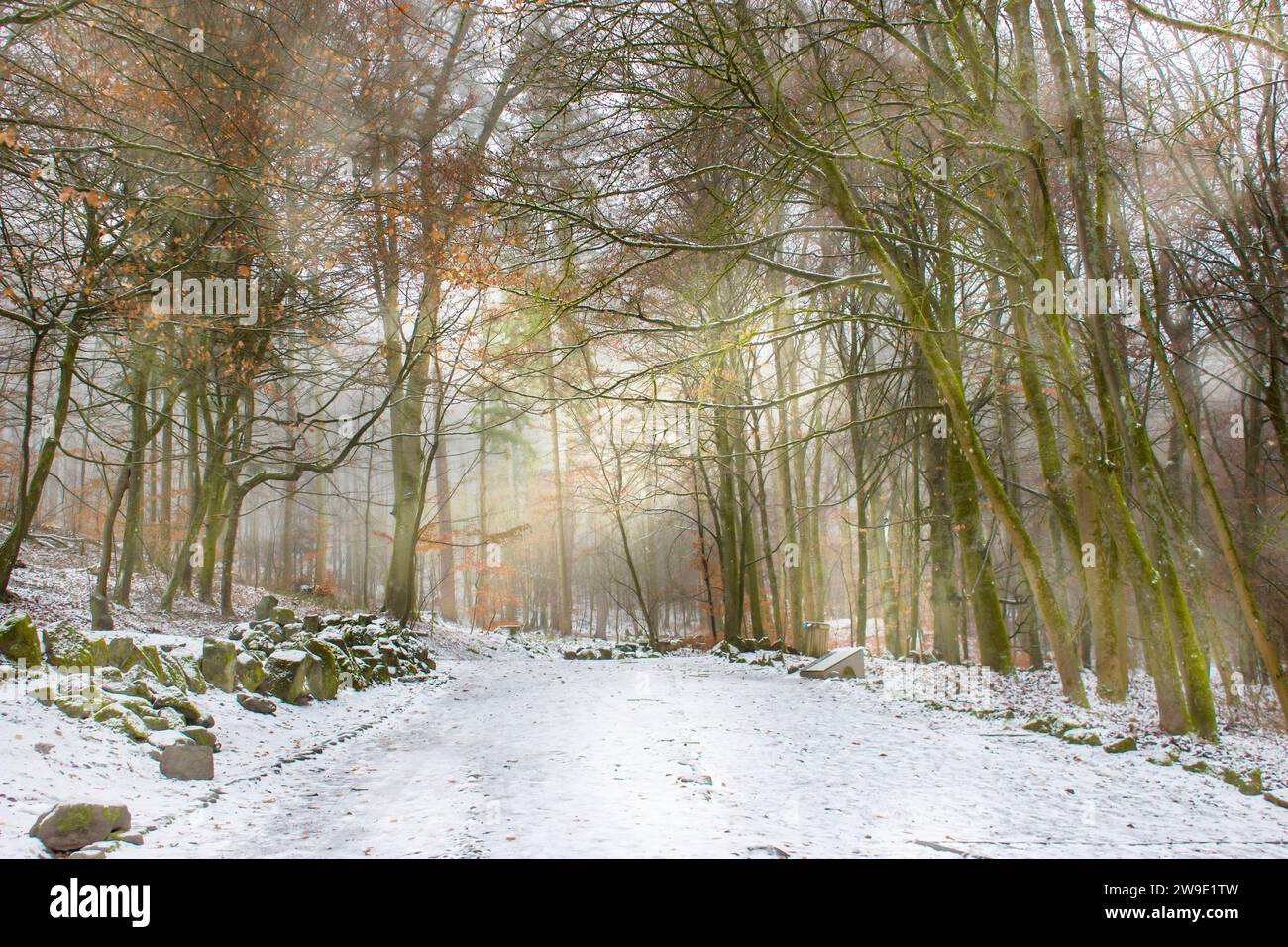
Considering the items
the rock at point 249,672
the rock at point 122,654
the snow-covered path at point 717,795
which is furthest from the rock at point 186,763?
the rock at point 249,672

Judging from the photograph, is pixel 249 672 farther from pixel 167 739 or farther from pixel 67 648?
pixel 167 739

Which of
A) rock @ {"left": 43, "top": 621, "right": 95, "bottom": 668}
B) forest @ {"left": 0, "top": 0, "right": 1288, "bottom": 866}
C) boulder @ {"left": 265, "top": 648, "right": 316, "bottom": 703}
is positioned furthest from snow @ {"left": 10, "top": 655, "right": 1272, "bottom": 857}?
forest @ {"left": 0, "top": 0, "right": 1288, "bottom": 866}

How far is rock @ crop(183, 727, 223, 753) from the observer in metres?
5.01

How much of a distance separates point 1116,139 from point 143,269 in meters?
14.0

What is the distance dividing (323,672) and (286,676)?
62cm

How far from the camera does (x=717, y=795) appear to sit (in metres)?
4.06

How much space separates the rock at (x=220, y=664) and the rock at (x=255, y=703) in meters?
0.25

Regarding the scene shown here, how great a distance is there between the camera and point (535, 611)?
40.1m

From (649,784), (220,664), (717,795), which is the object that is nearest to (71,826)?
(649,784)

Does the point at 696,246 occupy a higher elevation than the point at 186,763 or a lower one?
higher

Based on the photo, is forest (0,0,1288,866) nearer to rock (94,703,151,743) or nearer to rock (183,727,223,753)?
rock (94,703,151,743)

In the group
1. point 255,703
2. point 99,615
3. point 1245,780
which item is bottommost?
point 1245,780

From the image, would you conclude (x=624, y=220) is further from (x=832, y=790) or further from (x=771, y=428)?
(x=771, y=428)
